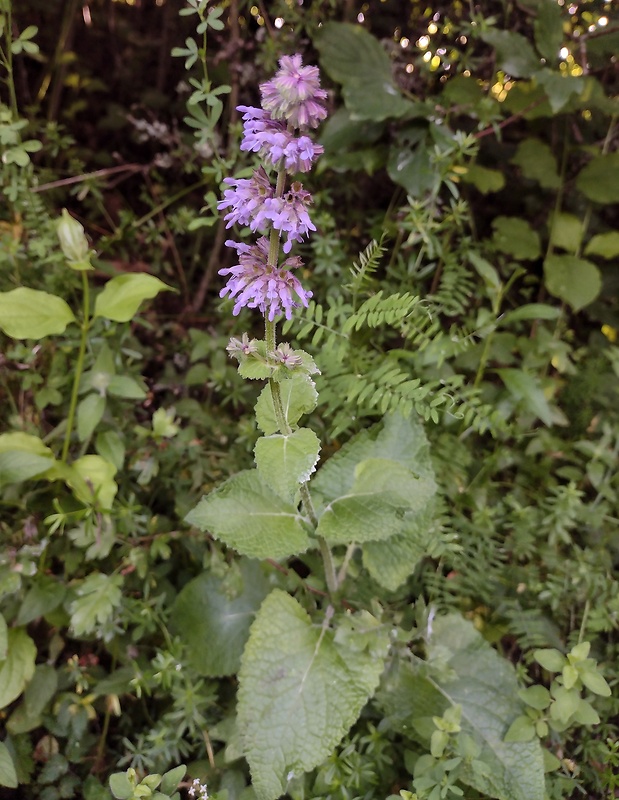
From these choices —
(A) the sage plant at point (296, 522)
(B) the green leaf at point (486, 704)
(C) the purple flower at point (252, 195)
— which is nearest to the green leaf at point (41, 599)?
(A) the sage plant at point (296, 522)

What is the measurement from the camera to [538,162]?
2.09 m

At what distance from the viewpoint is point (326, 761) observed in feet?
4.22

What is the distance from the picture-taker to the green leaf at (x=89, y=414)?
1.50 metres

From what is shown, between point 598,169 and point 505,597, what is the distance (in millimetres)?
1471

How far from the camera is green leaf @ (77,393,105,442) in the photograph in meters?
1.50

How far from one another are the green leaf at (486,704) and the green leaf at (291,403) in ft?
2.19

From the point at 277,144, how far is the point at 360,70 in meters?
1.17

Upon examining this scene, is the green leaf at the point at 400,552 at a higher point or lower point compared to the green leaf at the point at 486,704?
higher

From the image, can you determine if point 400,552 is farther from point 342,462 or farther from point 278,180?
point 278,180

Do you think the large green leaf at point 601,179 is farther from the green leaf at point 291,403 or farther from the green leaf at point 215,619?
the green leaf at point 215,619

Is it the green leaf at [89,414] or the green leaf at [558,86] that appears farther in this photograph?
the green leaf at [558,86]

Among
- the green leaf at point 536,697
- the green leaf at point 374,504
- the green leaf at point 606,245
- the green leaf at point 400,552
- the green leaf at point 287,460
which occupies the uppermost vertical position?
the green leaf at point 606,245

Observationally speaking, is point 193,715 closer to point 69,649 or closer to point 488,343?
point 69,649

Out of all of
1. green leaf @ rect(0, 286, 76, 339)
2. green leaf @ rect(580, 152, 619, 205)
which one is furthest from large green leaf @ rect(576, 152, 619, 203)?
green leaf @ rect(0, 286, 76, 339)
